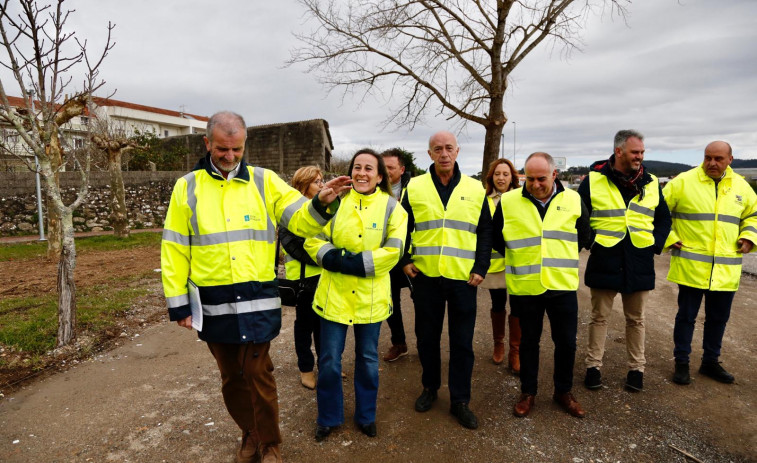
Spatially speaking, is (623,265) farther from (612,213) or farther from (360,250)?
(360,250)

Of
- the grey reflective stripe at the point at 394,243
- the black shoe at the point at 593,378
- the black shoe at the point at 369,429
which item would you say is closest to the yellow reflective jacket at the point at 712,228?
the black shoe at the point at 593,378

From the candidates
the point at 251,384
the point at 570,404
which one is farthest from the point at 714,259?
the point at 251,384

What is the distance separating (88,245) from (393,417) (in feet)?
38.1

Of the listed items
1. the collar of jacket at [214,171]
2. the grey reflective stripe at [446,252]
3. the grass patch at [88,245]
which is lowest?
the grass patch at [88,245]

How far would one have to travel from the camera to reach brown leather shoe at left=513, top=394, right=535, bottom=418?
3.38 meters

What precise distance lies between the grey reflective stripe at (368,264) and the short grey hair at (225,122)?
1147mm

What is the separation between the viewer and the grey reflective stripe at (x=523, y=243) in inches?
135

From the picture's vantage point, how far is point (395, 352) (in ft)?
15.0

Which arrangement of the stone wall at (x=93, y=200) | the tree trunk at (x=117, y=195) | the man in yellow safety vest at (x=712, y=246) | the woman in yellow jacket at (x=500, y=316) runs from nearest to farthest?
1. the man in yellow safety vest at (x=712, y=246)
2. the woman in yellow jacket at (x=500, y=316)
3. the tree trunk at (x=117, y=195)
4. the stone wall at (x=93, y=200)

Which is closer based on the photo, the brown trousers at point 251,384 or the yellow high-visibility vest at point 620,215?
the brown trousers at point 251,384

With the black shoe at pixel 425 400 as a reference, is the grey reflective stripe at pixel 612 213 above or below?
above

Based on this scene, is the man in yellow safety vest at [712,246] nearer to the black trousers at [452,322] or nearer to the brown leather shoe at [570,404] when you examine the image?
the brown leather shoe at [570,404]

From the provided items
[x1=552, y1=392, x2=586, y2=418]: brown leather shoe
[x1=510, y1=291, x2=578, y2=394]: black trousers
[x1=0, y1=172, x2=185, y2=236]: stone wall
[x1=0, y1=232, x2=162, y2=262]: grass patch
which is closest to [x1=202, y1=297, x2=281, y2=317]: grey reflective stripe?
[x1=510, y1=291, x2=578, y2=394]: black trousers

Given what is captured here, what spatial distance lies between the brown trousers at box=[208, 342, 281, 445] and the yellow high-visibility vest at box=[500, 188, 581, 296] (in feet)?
6.69
